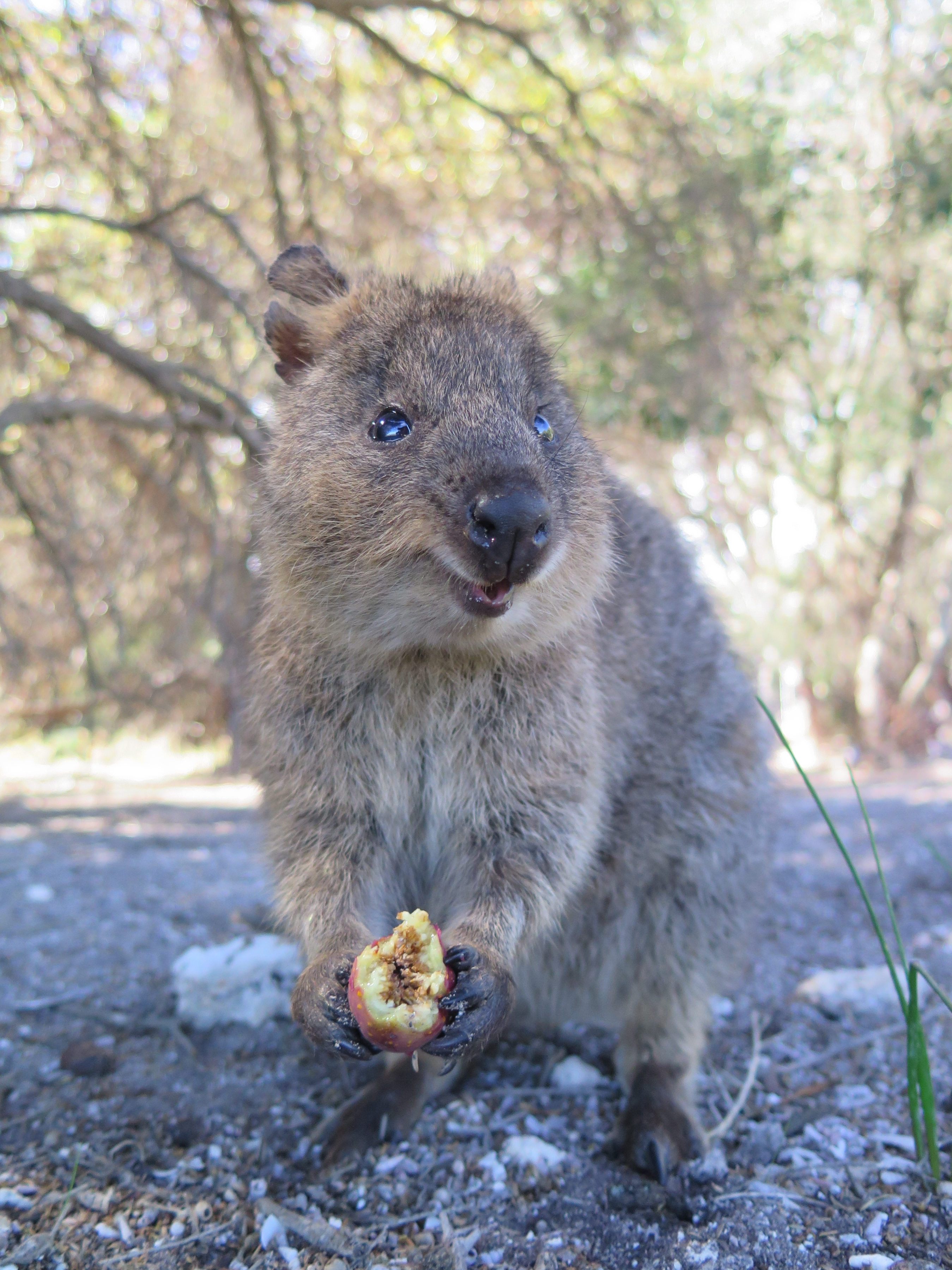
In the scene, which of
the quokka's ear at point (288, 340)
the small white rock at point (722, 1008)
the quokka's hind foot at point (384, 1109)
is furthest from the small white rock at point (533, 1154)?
the quokka's ear at point (288, 340)

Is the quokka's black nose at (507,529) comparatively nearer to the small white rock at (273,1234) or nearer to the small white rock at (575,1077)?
the small white rock at (273,1234)

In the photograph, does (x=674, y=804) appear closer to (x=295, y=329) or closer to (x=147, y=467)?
(x=295, y=329)

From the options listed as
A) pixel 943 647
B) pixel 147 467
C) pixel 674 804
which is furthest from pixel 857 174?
pixel 674 804

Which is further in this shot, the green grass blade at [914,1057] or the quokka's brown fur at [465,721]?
the quokka's brown fur at [465,721]

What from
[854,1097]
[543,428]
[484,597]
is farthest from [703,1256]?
[543,428]

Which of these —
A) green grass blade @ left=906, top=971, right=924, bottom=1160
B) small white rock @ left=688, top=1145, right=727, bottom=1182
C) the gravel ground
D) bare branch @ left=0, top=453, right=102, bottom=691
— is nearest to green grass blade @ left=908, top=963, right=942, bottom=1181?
green grass blade @ left=906, top=971, right=924, bottom=1160

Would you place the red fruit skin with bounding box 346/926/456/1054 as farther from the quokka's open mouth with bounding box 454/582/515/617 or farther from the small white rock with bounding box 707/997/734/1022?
the small white rock with bounding box 707/997/734/1022

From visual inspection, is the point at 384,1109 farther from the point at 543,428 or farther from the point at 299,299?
the point at 299,299
